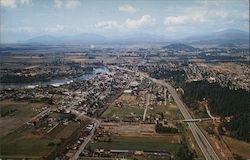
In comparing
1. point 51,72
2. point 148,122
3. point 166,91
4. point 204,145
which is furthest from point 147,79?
point 204,145

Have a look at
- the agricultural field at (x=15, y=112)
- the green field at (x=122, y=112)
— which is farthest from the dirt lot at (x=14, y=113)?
the green field at (x=122, y=112)

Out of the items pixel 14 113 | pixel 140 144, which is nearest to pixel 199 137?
pixel 140 144

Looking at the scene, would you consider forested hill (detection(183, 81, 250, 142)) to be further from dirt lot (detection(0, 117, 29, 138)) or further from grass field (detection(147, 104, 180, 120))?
dirt lot (detection(0, 117, 29, 138))

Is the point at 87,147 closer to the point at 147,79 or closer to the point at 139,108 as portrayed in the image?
the point at 139,108

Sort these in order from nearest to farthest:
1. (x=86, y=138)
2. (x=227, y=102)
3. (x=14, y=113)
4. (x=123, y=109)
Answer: (x=86, y=138), (x=14, y=113), (x=227, y=102), (x=123, y=109)

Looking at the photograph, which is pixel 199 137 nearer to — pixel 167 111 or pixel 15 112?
pixel 167 111

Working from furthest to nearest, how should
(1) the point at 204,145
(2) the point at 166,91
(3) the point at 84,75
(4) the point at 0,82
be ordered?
(3) the point at 84,75 → (4) the point at 0,82 → (2) the point at 166,91 → (1) the point at 204,145

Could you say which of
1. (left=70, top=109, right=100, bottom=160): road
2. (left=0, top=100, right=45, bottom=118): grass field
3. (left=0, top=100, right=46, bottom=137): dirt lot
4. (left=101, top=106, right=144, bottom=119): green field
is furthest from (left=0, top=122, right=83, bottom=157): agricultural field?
(left=101, top=106, right=144, bottom=119): green field
